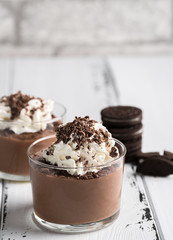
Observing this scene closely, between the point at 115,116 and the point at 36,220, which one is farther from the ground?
the point at 115,116

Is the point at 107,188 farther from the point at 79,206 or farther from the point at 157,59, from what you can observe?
the point at 157,59

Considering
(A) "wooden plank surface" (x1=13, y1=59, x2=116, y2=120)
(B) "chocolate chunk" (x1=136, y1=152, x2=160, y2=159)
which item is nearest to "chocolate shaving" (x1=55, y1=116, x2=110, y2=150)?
(B) "chocolate chunk" (x1=136, y1=152, x2=160, y2=159)

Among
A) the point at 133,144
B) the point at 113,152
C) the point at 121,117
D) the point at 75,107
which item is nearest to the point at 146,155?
the point at 133,144

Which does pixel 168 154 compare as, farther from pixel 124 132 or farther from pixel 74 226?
pixel 74 226

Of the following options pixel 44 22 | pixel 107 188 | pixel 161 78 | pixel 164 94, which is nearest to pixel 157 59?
pixel 161 78

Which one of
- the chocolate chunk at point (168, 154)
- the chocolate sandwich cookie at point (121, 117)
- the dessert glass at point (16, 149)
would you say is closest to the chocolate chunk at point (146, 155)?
the chocolate chunk at point (168, 154)

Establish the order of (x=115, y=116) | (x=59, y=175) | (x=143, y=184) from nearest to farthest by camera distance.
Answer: (x=59, y=175) → (x=143, y=184) → (x=115, y=116)
